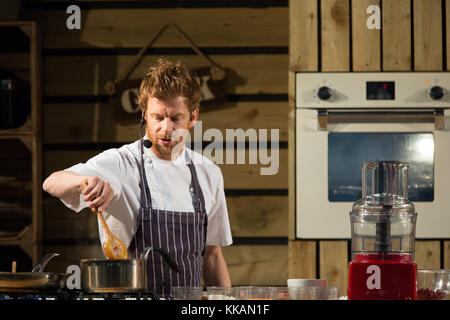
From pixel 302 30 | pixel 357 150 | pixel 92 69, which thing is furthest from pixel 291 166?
pixel 92 69

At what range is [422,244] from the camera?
3.34 m

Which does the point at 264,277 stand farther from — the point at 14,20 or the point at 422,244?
the point at 14,20

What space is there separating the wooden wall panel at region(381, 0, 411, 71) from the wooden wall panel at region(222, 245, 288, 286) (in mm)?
1037

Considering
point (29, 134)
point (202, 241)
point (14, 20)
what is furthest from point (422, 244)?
point (14, 20)

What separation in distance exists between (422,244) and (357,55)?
91 centimetres

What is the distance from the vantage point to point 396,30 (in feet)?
11.2

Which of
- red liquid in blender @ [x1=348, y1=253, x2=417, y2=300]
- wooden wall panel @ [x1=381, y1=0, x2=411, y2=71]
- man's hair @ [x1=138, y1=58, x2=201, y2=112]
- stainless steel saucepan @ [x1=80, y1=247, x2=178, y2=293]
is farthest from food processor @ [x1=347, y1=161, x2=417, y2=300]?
wooden wall panel @ [x1=381, y1=0, x2=411, y2=71]

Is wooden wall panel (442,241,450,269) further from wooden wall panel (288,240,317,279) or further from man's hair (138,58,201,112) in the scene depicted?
man's hair (138,58,201,112)

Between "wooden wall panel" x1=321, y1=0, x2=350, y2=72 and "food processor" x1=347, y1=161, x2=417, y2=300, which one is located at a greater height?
"wooden wall panel" x1=321, y1=0, x2=350, y2=72

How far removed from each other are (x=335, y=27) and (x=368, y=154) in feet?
2.01

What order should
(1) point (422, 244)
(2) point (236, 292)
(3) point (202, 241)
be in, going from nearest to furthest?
(2) point (236, 292) < (3) point (202, 241) < (1) point (422, 244)

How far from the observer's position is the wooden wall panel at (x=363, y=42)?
134 inches

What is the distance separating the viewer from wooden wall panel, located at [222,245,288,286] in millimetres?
3461

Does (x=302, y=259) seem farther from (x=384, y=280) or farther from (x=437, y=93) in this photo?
(x=384, y=280)
